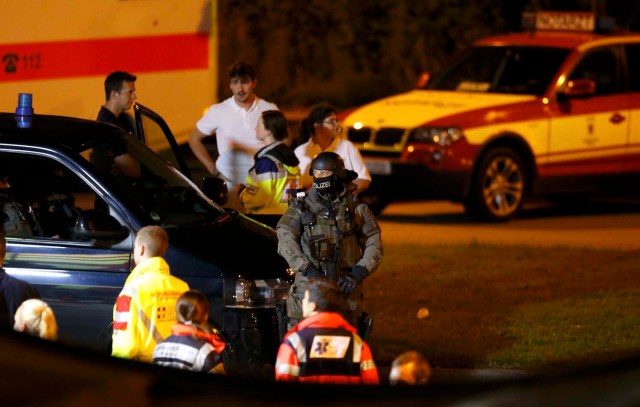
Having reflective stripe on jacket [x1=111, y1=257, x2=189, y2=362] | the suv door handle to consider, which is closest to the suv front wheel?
the suv door handle

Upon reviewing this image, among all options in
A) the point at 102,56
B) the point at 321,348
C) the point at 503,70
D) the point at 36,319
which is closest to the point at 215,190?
the point at 102,56

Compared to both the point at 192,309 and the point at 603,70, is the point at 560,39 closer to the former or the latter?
the point at 603,70

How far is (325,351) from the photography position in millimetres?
4492

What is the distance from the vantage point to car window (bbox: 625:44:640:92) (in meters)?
13.2

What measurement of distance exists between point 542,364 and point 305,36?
16.9 m

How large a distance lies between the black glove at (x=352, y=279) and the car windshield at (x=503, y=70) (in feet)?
23.5

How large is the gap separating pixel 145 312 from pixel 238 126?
137 inches

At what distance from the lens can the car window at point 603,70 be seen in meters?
13.0

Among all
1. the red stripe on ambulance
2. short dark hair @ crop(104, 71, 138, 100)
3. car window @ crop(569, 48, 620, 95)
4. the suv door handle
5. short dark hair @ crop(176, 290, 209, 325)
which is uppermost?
car window @ crop(569, 48, 620, 95)

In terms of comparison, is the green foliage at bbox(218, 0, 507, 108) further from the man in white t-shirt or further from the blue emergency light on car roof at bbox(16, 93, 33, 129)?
the blue emergency light on car roof at bbox(16, 93, 33, 129)

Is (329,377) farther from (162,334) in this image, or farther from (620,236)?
(620,236)

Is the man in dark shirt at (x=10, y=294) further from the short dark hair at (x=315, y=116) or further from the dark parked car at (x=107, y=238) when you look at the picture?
the short dark hair at (x=315, y=116)

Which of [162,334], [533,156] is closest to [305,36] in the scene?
[533,156]

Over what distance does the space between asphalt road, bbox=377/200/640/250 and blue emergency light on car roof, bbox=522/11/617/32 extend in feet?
6.48
